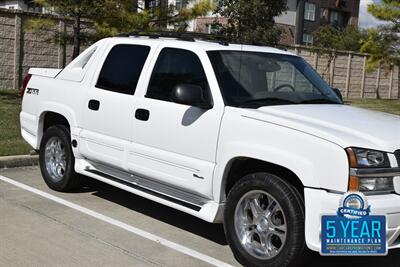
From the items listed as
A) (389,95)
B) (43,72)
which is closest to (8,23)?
(43,72)

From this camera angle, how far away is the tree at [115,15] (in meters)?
13.6

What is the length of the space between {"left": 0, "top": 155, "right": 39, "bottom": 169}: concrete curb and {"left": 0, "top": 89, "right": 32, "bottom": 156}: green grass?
0.22 meters

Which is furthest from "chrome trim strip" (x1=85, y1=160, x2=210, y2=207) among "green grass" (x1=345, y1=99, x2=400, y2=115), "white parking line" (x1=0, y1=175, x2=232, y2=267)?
"green grass" (x1=345, y1=99, x2=400, y2=115)

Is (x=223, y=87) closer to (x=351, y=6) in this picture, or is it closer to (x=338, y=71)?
(x=338, y=71)

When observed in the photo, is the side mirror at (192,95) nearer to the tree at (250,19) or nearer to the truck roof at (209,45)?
the truck roof at (209,45)

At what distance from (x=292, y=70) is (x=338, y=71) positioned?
24363mm

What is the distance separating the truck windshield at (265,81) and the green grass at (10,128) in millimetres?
4490

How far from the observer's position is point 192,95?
4.97m

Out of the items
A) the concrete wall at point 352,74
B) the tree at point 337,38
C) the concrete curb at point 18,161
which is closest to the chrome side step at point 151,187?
the concrete curb at point 18,161

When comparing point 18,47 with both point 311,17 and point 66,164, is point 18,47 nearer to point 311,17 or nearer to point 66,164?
point 66,164

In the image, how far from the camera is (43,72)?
7.09 meters

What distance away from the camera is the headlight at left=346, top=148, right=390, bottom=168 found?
402 centimetres

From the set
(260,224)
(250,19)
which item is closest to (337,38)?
(250,19)

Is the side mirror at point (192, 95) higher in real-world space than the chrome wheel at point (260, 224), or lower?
higher
